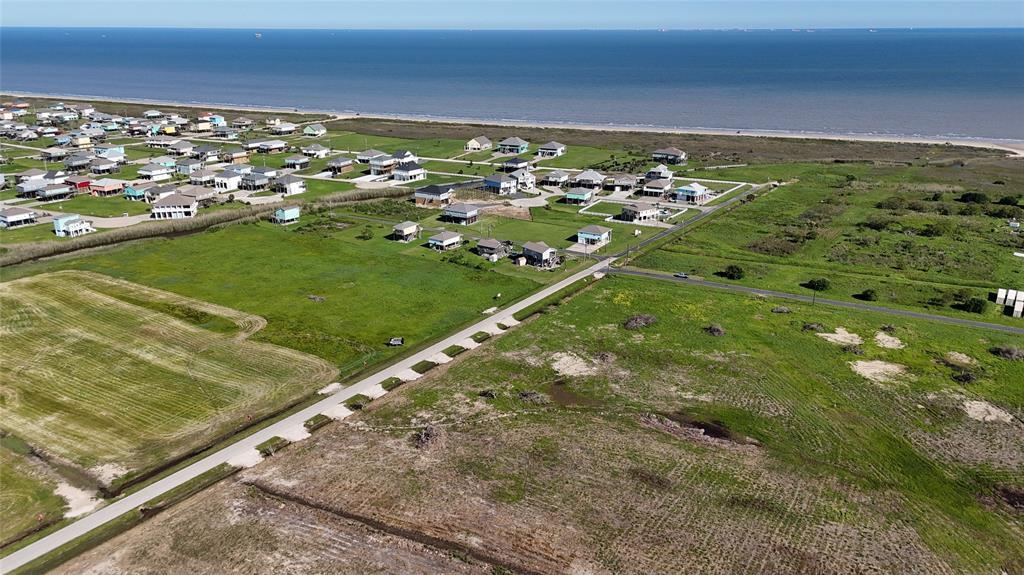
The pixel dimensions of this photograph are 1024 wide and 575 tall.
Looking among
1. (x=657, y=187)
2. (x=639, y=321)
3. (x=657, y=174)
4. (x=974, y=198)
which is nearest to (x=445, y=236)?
(x=639, y=321)

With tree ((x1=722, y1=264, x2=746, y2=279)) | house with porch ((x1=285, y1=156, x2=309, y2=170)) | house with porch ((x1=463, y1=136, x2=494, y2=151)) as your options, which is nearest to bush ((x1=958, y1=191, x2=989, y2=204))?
tree ((x1=722, y1=264, x2=746, y2=279))

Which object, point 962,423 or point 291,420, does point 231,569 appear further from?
point 962,423

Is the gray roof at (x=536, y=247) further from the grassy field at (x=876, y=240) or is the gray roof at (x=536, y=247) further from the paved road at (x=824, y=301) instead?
the grassy field at (x=876, y=240)

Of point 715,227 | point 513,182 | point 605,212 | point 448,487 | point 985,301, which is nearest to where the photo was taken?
point 448,487

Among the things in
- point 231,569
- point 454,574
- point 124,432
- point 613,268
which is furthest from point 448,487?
point 613,268

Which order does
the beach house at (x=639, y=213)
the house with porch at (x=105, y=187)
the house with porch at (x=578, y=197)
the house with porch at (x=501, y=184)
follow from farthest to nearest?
the house with porch at (x=501, y=184) → the house with porch at (x=105, y=187) → the house with porch at (x=578, y=197) → the beach house at (x=639, y=213)

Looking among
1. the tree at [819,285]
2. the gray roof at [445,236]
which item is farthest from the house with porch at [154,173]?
the tree at [819,285]

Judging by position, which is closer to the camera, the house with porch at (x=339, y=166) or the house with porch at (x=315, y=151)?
the house with porch at (x=339, y=166)
